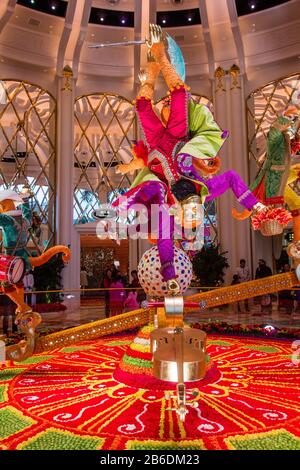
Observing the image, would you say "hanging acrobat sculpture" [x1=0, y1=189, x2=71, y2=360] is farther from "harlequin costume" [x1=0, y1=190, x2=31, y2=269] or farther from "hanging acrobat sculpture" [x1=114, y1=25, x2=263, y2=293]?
"hanging acrobat sculpture" [x1=114, y1=25, x2=263, y2=293]

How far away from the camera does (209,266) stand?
374 inches

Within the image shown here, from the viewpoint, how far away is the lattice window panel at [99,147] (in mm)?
11281

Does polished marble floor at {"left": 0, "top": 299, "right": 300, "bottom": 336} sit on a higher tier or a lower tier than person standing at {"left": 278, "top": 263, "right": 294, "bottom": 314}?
lower

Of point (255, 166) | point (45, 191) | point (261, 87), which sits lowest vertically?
point (45, 191)

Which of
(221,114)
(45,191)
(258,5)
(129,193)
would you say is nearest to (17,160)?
(45,191)

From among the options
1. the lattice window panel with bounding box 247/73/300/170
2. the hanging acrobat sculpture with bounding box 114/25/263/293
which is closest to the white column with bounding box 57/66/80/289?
the lattice window panel with bounding box 247/73/300/170

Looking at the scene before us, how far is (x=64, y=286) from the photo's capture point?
395 inches

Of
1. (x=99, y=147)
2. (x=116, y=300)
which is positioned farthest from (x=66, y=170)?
(x=116, y=300)

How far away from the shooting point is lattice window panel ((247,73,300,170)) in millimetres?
10852

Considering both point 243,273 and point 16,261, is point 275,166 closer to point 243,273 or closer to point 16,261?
point 16,261

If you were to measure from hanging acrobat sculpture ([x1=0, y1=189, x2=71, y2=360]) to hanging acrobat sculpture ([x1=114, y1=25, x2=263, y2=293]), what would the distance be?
76 centimetres

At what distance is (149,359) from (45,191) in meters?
9.12

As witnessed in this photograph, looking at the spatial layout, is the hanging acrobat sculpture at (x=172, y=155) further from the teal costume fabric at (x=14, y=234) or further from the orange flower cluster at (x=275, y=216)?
the teal costume fabric at (x=14, y=234)
